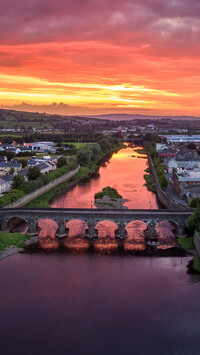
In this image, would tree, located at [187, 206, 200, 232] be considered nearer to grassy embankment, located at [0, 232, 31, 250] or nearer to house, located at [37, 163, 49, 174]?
grassy embankment, located at [0, 232, 31, 250]

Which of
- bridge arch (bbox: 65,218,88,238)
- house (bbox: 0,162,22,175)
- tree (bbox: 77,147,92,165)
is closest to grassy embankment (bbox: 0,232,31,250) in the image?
bridge arch (bbox: 65,218,88,238)

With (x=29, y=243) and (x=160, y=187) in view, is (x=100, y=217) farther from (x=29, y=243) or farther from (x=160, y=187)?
(x=160, y=187)

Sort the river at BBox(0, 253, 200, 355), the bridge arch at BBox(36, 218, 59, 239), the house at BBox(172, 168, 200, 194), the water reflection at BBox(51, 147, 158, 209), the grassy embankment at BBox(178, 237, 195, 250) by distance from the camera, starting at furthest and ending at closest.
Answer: the water reflection at BBox(51, 147, 158, 209), the house at BBox(172, 168, 200, 194), the bridge arch at BBox(36, 218, 59, 239), the grassy embankment at BBox(178, 237, 195, 250), the river at BBox(0, 253, 200, 355)

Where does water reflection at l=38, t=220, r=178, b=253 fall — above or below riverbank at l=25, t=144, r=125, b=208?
below

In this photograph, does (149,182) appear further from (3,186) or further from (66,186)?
(3,186)

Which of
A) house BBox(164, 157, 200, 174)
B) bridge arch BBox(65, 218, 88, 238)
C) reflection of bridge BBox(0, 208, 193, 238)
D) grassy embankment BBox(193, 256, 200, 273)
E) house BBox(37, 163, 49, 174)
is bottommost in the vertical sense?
grassy embankment BBox(193, 256, 200, 273)

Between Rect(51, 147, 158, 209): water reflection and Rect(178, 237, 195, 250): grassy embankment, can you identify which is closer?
Rect(178, 237, 195, 250): grassy embankment
